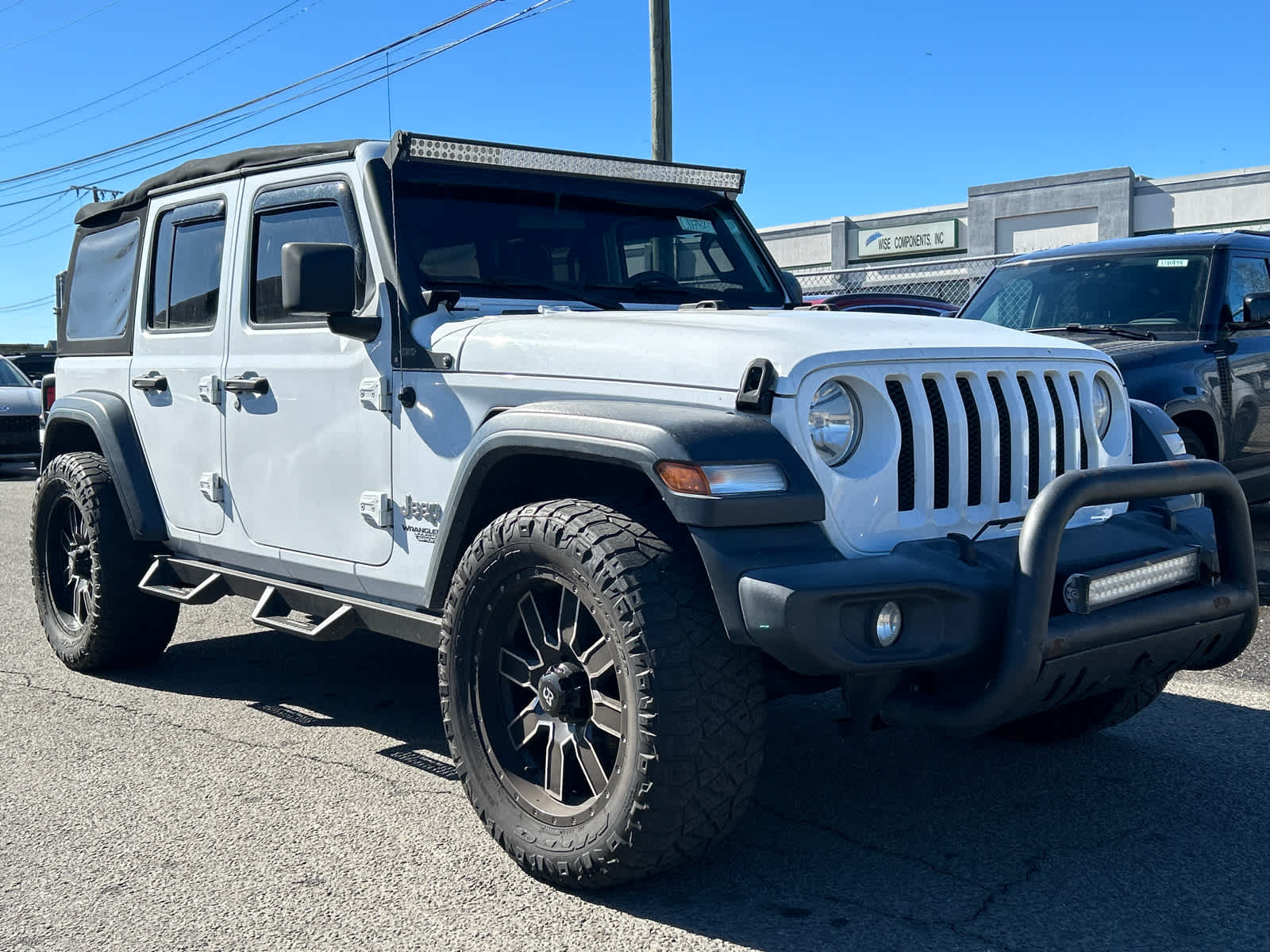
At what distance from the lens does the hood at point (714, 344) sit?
10.3ft

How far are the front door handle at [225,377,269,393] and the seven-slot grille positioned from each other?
90.8 inches

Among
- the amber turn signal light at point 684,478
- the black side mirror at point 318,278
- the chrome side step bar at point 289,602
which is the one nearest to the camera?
the amber turn signal light at point 684,478

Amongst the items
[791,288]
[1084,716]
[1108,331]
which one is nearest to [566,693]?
[1084,716]

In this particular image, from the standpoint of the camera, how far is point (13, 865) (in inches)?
136

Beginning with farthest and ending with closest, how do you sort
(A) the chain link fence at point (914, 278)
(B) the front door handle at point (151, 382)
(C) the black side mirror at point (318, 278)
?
(A) the chain link fence at point (914, 278)
(B) the front door handle at point (151, 382)
(C) the black side mirror at point (318, 278)

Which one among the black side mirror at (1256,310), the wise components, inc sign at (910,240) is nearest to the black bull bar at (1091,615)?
the black side mirror at (1256,310)

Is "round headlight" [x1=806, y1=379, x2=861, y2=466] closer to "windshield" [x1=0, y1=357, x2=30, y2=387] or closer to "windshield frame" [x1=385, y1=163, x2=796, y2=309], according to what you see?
"windshield frame" [x1=385, y1=163, x2=796, y2=309]

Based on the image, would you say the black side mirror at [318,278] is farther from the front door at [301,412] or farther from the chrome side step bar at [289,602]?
the chrome side step bar at [289,602]

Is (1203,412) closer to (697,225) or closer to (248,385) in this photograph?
(697,225)

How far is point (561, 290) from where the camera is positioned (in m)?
4.27

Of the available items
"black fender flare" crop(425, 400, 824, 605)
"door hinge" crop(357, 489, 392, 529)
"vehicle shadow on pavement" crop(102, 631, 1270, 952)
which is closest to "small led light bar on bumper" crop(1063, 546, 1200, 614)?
"black fender flare" crop(425, 400, 824, 605)

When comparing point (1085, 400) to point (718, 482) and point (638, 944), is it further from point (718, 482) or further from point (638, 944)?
point (638, 944)

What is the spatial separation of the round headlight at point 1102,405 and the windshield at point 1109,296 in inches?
148

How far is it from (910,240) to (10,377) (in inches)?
896
